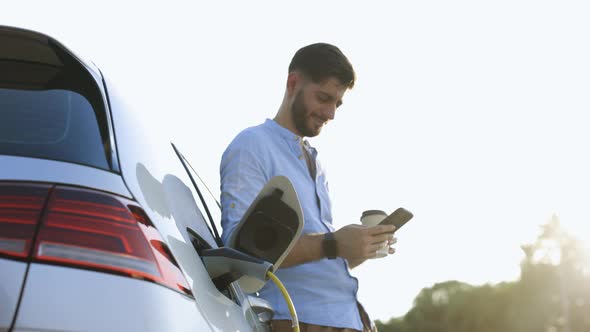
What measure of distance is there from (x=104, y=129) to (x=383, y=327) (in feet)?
305

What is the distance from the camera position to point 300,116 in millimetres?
4641

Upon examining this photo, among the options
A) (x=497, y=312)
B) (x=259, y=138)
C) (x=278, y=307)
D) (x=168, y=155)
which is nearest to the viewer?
(x=168, y=155)

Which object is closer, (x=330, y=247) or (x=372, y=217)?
(x=330, y=247)

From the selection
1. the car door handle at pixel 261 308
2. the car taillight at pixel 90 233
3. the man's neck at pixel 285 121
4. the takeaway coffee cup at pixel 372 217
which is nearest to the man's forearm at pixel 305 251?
the car door handle at pixel 261 308

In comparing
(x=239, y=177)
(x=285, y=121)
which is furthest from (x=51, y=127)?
(x=285, y=121)

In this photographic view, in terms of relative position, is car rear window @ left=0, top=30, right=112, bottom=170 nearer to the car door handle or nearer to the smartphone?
the car door handle

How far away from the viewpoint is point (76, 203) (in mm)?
2016

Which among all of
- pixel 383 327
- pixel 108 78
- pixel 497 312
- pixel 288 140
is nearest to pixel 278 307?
pixel 288 140

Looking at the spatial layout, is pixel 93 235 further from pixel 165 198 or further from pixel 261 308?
pixel 261 308

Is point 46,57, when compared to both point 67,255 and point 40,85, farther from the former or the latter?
point 67,255

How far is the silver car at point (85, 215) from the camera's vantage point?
1.87 m

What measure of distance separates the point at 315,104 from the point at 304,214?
2.69 ft

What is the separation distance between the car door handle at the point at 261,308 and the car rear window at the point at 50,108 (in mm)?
917

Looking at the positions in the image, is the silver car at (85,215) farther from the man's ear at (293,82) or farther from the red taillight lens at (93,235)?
the man's ear at (293,82)
